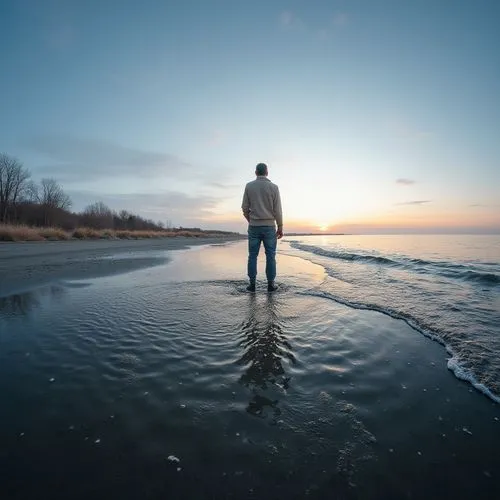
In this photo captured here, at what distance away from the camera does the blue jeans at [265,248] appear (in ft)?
21.6

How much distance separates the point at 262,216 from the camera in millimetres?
6707

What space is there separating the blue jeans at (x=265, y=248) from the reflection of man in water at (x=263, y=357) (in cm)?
202

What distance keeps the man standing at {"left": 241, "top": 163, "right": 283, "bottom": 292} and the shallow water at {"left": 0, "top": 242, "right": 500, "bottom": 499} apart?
2.74m

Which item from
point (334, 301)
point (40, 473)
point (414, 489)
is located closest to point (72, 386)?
point (40, 473)

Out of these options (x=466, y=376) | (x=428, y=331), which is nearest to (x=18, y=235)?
(x=428, y=331)

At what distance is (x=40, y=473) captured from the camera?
1431mm

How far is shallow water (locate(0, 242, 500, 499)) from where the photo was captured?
4.74 ft

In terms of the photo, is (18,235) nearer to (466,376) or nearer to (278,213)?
(278,213)

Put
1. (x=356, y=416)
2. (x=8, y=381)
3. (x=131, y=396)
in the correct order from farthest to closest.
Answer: (x=8, y=381), (x=131, y=396), (x=356, y=416)

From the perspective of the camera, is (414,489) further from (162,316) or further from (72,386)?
(162,316)

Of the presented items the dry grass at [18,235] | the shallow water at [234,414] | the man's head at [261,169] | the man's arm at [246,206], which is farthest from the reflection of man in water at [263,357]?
the dry grass at [18,235]

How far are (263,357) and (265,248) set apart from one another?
3.86 m

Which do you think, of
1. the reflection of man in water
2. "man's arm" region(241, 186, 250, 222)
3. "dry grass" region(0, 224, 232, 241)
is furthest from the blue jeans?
"dry grass" region(0, 224, 232, 241)

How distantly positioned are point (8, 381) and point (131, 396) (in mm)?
1040
